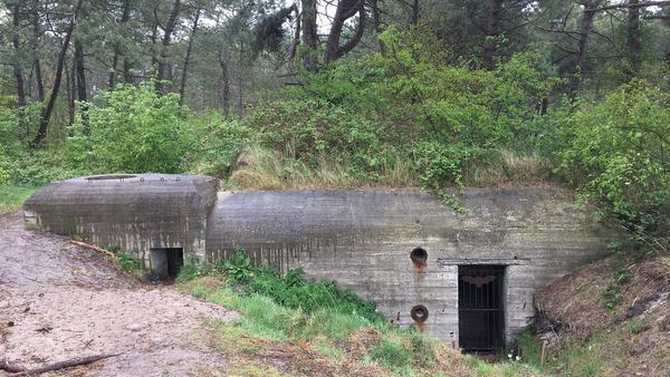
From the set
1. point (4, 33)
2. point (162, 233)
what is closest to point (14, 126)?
point (4, 33)

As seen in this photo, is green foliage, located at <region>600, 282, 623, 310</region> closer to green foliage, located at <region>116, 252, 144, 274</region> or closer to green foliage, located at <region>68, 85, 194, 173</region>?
green foliage, located at <region>116, 252, 144, 274</region>

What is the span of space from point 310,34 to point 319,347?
496 inches

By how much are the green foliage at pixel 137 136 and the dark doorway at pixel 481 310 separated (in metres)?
6.95

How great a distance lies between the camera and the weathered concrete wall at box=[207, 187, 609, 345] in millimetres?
9766

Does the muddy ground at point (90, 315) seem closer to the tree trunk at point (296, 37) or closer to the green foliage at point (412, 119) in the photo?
the green foliage at point (412, 119)

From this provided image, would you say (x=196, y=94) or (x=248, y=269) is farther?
(x=196, y=94)

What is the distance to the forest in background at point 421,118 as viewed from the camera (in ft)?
29.4

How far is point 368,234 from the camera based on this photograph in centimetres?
979

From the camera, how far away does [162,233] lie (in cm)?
973

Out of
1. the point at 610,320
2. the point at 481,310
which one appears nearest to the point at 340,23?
the point at 481,310

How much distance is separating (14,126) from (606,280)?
18.5 m

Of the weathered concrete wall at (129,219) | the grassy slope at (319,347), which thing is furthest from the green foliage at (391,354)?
the weathered concrete wall at (129,219)

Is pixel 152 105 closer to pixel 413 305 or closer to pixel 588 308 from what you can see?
pixel 413 305

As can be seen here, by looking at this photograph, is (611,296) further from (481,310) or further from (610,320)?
(481,310)
